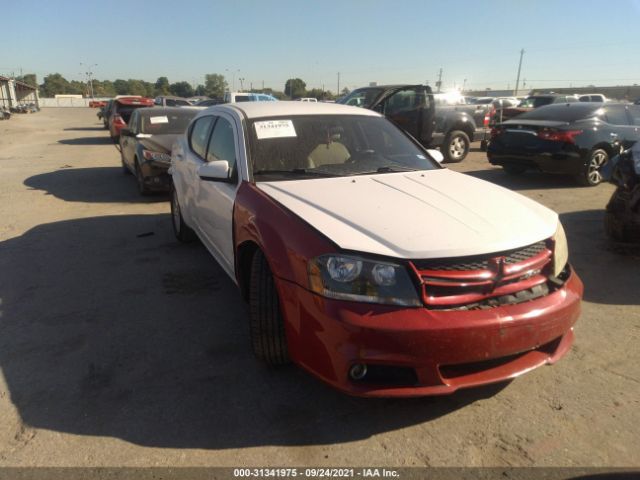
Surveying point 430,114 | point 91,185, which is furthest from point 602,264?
point 91,185

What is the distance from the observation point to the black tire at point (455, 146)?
476 inches

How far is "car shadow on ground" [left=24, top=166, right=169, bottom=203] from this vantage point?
8.39m

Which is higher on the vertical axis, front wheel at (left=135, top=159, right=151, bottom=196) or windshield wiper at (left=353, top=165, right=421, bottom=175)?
windshield wiper at (left=353, top=165, right=421, bottom=175)

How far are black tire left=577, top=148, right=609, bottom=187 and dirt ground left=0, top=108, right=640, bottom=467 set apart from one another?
4272 mm

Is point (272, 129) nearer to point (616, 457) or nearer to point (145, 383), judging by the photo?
point (145, 383)

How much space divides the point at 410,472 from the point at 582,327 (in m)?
2.07

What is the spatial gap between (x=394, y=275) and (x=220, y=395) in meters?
1.28

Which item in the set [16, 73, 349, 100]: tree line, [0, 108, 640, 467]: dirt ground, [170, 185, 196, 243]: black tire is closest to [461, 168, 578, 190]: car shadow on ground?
[0, 108, 640, 467]: dirt ground

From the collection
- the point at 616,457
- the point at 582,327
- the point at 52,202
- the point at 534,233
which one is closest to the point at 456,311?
the point at 534,233

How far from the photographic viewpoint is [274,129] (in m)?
3.68

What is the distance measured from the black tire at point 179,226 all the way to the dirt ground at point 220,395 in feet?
2.29

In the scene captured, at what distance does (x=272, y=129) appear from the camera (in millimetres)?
3670

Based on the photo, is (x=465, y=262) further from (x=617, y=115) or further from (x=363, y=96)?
(x=363, y=96)

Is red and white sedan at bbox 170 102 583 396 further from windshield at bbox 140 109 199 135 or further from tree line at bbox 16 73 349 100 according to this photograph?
tree line at bbox 16 73 349 100
